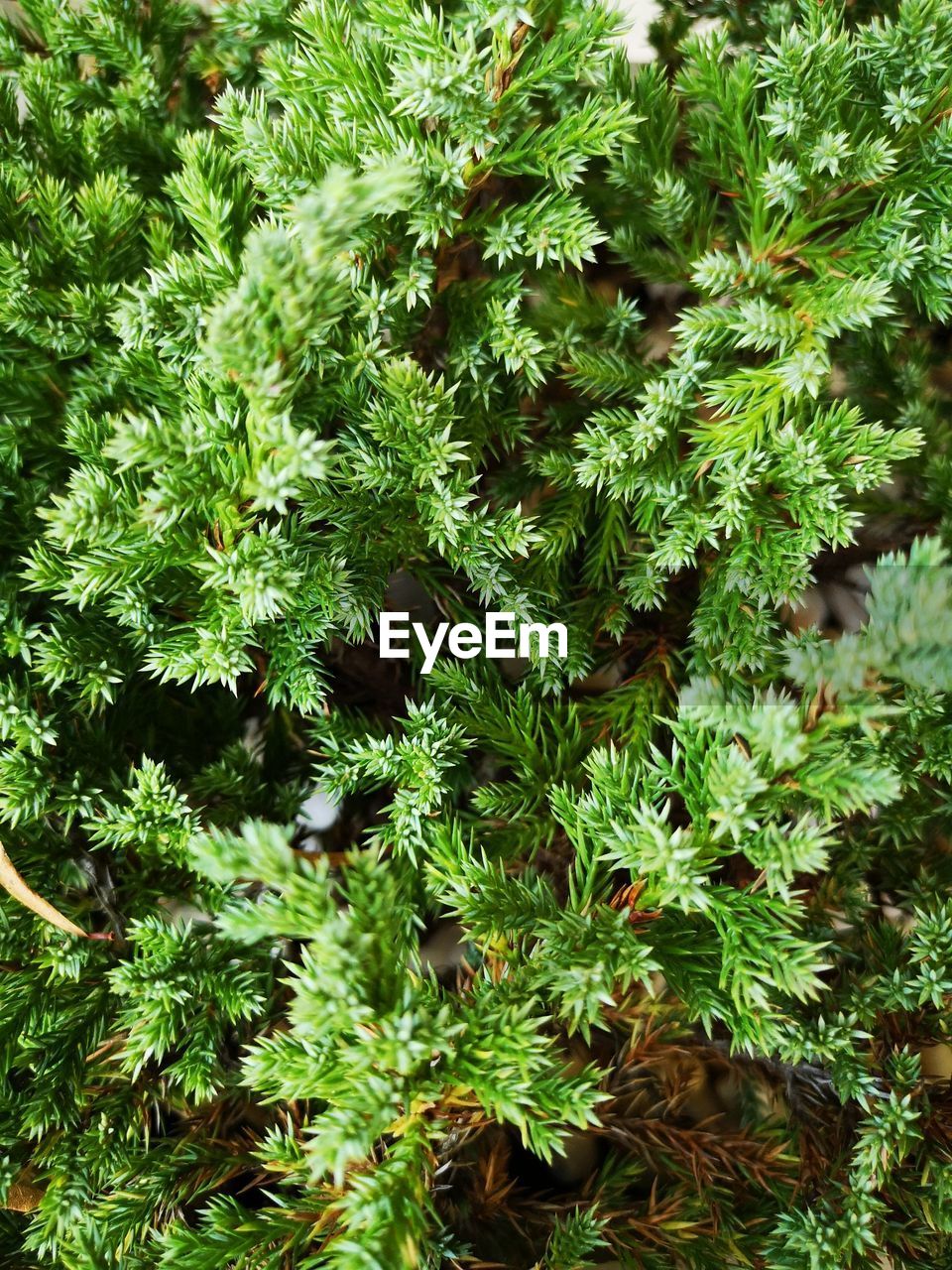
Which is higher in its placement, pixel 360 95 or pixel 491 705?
pixel 360 95


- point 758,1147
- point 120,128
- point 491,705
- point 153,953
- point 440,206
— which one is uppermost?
point 120,128

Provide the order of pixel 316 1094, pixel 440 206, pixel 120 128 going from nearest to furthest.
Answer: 1. pixel 316 1094
2. pixel 440 206
3. pixel 120 128

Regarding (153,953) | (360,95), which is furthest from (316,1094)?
(360,95)

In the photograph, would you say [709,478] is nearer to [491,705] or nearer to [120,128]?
[491,705]

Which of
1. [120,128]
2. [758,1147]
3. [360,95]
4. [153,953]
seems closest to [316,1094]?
[153,953]

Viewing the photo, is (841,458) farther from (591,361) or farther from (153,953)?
(153,953)

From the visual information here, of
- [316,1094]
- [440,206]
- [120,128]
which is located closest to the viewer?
[316,1094]

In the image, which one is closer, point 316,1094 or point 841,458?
point 316,1094
